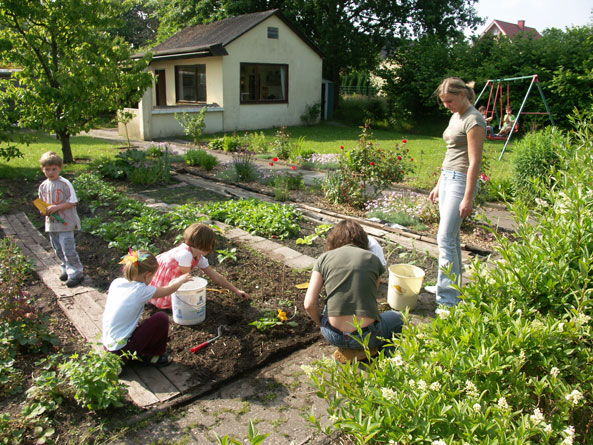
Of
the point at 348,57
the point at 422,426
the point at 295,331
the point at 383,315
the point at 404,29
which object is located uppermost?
the point at 404,29

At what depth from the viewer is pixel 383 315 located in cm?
328

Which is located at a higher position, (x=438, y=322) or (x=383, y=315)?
(x=438, y=322)

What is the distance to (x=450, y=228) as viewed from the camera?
3736 mm

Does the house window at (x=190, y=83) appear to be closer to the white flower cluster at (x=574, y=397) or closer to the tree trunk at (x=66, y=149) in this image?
the tree trunk at (x=66, y=149)

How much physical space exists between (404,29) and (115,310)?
86.8 ft

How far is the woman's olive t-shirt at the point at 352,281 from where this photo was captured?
2.94 meters

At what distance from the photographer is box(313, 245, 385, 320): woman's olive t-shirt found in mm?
2943

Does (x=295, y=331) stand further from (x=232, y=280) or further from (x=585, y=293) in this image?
(x=585, y=293)

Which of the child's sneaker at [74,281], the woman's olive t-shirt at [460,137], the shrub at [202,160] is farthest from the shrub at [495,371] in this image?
the shrub at [202,160]

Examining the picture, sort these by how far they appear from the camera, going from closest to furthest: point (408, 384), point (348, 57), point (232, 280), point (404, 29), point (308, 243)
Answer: point (408, 384) < point (232, 280) < point (308, 243) < point (348, 57) < point (404, 29)

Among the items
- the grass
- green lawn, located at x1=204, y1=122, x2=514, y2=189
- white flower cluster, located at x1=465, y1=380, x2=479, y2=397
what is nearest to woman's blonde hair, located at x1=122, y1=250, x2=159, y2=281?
white flower cluster, located at x1=465, y1=380, x2=479, y2=397

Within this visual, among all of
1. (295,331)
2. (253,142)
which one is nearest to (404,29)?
(253,142)

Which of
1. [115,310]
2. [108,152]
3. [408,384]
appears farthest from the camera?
[108,152]

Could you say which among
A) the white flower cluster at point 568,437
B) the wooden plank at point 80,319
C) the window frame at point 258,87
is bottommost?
the wooden plank at point 80,319
